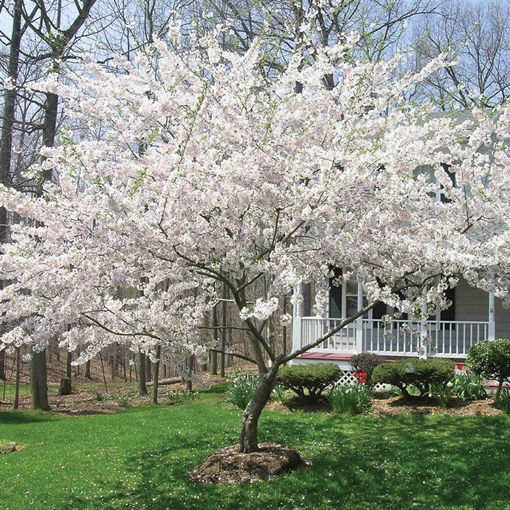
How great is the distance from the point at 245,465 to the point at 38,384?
8.85m

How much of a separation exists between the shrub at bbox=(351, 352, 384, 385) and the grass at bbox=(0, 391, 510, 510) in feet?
7.18

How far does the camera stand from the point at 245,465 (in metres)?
6.86

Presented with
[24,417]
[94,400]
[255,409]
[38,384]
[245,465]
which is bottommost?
[94,400]

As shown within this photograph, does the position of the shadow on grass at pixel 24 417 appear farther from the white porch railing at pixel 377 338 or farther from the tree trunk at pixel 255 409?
the tree trunk at pixel 255 409

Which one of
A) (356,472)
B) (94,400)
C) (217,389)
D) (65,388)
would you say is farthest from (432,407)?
(65,388)

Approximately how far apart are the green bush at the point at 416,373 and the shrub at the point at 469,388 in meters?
0.23

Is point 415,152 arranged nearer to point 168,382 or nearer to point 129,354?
point 168,382

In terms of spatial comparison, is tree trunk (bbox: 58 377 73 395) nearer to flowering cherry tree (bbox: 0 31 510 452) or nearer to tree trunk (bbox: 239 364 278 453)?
flowering cherry tree (bbox: 0 31 510 452)

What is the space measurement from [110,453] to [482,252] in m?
Answer: 5.51

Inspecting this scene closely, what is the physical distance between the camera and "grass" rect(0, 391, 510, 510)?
606cm

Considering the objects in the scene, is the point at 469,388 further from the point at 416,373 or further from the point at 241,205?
the point at 241,205

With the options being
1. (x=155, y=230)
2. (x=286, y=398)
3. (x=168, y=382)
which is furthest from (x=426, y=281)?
(x=168, y=382)

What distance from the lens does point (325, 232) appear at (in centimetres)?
642

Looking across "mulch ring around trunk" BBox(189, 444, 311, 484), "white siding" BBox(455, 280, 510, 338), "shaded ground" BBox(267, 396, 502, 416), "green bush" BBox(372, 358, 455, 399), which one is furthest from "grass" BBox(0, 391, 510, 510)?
"white siding" BBox(455, 280, 510, 338)
